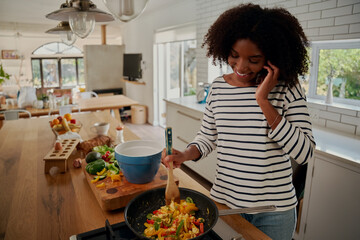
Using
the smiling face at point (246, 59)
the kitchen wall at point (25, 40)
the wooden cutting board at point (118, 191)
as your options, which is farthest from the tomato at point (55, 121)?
the kitchen wall at point (25, 40)

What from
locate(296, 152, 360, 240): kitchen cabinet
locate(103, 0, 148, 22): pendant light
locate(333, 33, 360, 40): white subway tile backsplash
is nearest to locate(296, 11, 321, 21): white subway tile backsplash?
locate(333, 33, 360, 40): white subway tile backsplash

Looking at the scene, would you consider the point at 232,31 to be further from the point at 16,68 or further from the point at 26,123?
the point at 16,68

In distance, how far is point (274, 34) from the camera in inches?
34.2

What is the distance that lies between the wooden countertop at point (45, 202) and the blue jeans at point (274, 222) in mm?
98

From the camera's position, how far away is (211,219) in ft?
2.70

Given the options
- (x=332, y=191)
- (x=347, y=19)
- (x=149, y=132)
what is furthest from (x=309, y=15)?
(x=149, y=132)

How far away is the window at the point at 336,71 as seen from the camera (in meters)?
2.24

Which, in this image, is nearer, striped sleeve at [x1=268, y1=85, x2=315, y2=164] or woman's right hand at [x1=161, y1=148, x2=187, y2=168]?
striped sleeve at [x1=268, y1=85, x2=315, y2=164]

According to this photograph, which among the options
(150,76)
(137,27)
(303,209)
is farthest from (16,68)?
(303,209)

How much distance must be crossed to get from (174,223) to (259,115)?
484 mm

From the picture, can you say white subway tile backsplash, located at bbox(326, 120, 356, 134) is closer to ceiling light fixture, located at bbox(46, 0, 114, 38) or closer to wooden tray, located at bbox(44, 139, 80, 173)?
ceiling light fixture, located at bbox(46, 0, 114, 38)

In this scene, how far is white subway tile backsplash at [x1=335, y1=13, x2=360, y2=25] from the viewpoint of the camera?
1.93m

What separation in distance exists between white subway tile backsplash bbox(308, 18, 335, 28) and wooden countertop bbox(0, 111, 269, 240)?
172 centimetres

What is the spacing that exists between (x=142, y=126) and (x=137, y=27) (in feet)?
8.00
